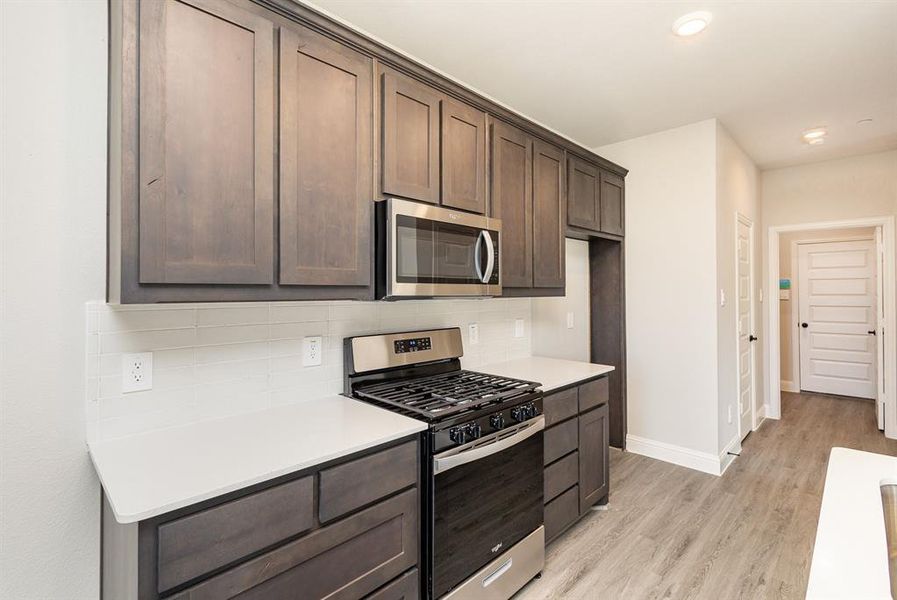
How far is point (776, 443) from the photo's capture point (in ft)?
12.8

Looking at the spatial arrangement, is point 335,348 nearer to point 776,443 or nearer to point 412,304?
point 412,304

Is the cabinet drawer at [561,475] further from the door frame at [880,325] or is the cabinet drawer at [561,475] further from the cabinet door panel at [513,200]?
the door frame at [880,325]

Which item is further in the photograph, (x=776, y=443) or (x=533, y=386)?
(x=776, y=443)

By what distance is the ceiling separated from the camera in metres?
2.03

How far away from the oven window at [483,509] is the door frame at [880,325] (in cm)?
387

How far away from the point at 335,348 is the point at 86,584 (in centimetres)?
114

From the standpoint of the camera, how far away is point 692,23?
2090 millimetres

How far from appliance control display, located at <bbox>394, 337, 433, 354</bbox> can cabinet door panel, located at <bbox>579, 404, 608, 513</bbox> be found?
0.96m

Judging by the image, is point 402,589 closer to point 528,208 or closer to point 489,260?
point 489,260

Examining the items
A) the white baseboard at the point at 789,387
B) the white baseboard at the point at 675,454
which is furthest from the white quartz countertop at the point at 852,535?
the white baseboard at the point at 789,387

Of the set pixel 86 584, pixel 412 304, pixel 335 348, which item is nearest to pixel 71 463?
pixel 86 584

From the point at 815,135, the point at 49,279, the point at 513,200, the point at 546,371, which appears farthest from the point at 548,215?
the point at 815,135

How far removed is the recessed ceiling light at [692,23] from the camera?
6.70ft

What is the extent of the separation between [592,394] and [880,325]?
139 inches
